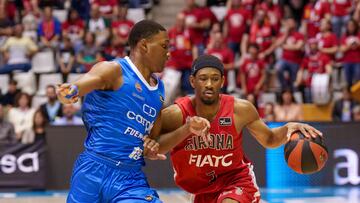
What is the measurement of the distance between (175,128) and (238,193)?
2.39 ft

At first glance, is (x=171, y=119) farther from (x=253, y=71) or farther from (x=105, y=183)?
(x=253, y=71)

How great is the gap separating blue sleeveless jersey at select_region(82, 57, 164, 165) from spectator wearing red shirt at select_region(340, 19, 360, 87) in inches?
413

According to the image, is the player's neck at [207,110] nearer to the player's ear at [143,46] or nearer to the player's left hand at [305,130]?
the player's left hand at [305,130]

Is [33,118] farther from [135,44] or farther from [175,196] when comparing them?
[135,44]

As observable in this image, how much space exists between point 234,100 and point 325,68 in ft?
31.3

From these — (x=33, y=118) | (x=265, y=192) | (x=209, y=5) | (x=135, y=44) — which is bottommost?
(x=265, y=192)

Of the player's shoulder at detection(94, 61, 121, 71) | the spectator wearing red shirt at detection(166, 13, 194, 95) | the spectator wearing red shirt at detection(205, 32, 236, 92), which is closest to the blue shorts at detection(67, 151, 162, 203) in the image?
the player's shoulder at detection(94, 61, 121, 71)

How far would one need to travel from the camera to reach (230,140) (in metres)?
6.25

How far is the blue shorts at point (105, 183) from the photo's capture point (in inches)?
211

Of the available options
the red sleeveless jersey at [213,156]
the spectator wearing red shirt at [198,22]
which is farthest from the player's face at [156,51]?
the spectator wearing red shirt at [198,22]

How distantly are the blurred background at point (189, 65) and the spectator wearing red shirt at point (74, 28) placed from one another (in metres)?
0.03

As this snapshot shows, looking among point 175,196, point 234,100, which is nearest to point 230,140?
point 234,100

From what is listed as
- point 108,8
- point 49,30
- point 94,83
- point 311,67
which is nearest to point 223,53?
point 311,67

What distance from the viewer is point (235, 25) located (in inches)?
648
